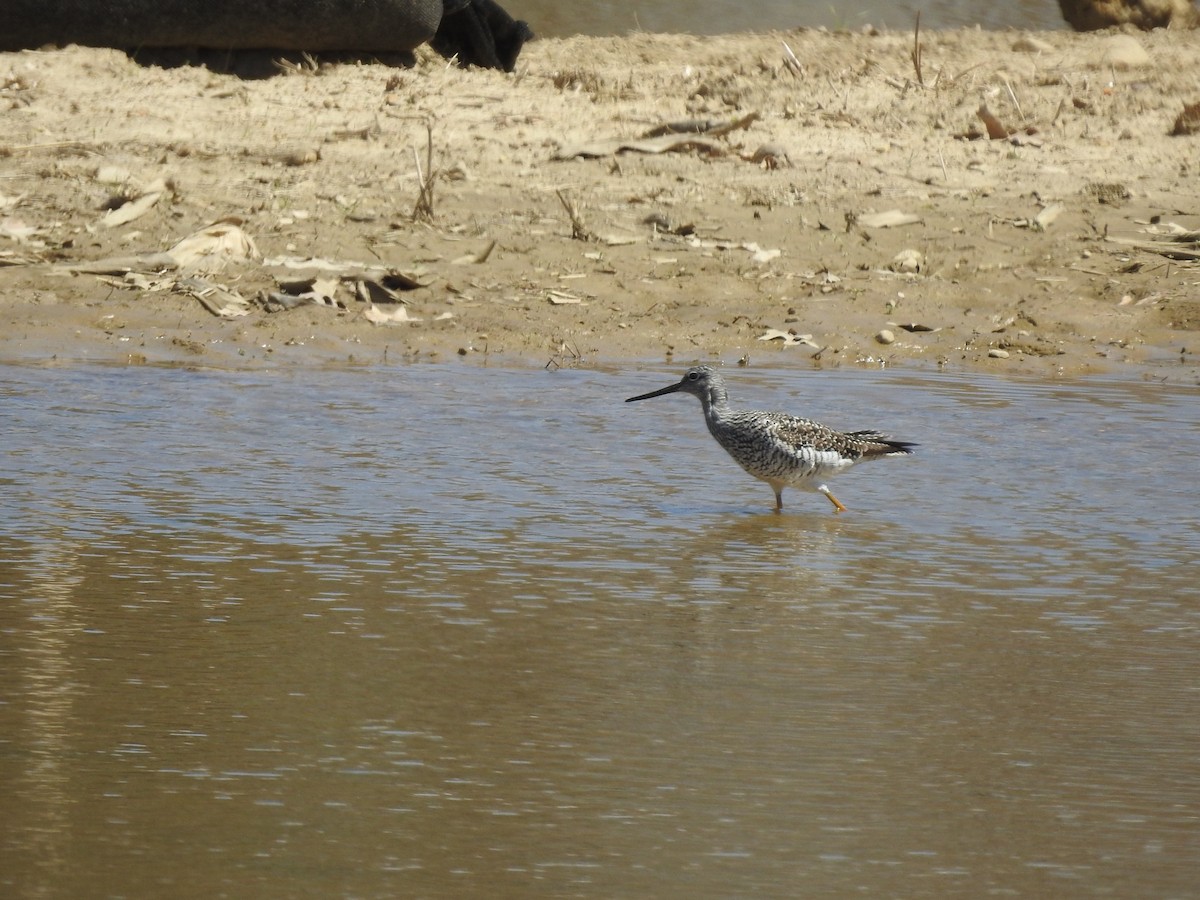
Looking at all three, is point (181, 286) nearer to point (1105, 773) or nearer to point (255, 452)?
point (255, 452)

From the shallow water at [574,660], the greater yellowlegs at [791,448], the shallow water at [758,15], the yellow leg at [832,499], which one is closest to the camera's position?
the shallow water at [574,660]

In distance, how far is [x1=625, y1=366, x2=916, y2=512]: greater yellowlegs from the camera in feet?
23.3

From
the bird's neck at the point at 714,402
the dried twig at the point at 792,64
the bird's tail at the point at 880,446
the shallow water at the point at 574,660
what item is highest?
the dried twig at the point at 792,64

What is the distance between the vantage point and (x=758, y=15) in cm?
2181

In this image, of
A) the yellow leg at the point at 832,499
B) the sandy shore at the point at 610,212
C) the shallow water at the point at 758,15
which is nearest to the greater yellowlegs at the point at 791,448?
the yellow leg at the point at 832,499

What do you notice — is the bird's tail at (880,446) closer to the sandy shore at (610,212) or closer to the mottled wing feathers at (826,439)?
the mottled wing feathers at (826,439)

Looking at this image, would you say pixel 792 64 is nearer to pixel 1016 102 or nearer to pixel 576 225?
pixel 1016 102

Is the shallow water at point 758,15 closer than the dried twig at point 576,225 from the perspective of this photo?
No

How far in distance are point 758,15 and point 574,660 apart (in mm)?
18110

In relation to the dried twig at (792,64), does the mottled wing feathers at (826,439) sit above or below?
below

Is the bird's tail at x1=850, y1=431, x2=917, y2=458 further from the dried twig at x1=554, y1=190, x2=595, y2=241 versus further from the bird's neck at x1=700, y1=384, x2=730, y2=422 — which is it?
the dried twig at x1=554, y1=190, x2=595, y2=241

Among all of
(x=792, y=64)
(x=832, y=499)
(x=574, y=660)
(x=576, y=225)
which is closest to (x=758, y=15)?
(x=792, y=64)

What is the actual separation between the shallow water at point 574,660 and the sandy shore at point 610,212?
7.10 ft

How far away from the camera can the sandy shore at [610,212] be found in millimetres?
10602
